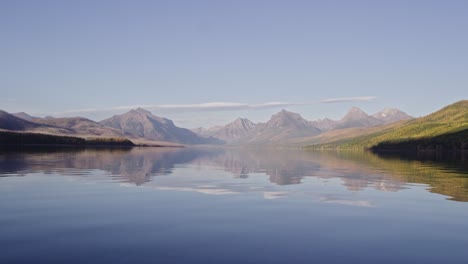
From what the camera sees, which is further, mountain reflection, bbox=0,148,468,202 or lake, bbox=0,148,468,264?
mountain reflection, bbox=0,148,468,202

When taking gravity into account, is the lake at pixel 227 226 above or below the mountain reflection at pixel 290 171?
below

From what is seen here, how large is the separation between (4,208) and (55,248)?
12.2 meters

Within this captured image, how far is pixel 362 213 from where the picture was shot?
27031mm

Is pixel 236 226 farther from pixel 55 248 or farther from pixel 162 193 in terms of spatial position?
pixel 162 193

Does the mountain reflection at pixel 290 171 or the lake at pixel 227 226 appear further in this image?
the mountain reflection at pixel 290 171

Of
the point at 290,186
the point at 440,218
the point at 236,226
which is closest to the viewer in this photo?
the point at 236,226

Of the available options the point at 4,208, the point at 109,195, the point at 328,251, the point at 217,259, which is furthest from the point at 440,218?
the point at 4,208

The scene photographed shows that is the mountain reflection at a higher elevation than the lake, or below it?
higher

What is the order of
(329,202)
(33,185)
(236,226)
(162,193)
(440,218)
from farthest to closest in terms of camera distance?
1. (33,185)
2. (162,193)
3. (329,202)
4. (440,218)
5. (236,226)

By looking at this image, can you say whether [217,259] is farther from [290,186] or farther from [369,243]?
[290,186]

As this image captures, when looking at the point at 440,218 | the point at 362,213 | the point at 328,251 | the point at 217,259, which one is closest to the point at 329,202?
the point at 362,213

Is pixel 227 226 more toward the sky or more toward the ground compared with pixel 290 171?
more toward the ground

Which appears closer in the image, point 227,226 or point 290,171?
point 227,226

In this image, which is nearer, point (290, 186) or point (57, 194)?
point (57, 194)
